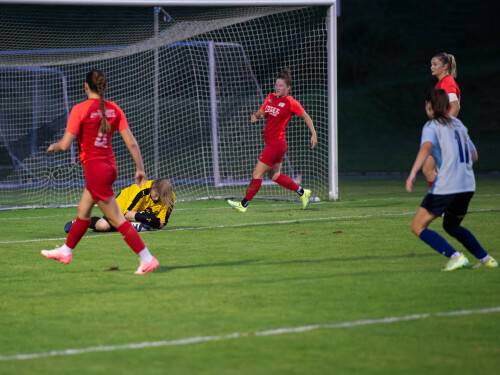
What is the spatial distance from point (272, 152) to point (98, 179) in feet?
20.0

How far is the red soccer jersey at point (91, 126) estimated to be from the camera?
748 cm

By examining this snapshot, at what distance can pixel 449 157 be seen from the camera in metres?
7.19

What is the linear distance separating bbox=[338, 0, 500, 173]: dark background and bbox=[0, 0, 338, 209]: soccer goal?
18.2m

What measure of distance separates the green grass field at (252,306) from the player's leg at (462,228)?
0.67ft

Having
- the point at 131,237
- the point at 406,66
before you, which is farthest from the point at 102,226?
the point at 406,66

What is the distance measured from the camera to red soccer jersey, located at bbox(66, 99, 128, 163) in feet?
24.5

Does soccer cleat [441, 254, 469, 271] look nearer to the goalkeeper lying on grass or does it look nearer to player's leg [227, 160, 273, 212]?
the goalkeeper lying on grass

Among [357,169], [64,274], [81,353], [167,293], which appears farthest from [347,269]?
[357,169]

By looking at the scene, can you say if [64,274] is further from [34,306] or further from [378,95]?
[378,95]

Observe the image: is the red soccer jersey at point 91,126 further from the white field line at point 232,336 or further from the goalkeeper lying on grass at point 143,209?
the goalkeeper lying on grass at point 143,209

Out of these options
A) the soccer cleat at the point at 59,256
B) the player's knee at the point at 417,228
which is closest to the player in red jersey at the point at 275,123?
the soccer cleat at the point at 59,256

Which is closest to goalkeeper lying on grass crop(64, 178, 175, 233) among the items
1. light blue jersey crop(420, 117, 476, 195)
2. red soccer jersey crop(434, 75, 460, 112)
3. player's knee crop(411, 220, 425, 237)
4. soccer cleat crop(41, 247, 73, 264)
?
soccer cleat crop(41, 247, 73, 264)

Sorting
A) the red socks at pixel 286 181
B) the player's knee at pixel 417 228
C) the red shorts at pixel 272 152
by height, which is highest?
the player's knee at pixel 417 228

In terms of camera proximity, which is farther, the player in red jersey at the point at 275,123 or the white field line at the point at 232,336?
the player in red jersey at the point at 275,123
